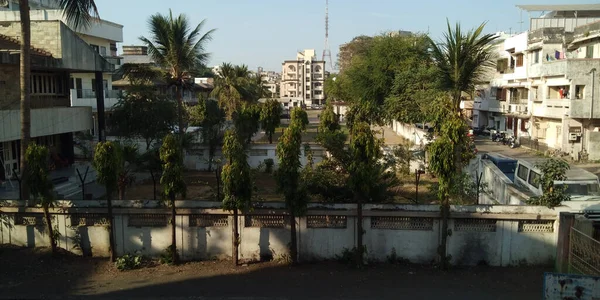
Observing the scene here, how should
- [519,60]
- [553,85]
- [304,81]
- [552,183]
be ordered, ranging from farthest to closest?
[304,81], [519,60], [553,85], [552,183]

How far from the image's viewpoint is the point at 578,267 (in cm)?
847

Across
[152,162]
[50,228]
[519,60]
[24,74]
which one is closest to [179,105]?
[152,162]

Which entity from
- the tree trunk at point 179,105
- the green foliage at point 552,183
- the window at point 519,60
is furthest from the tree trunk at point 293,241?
the window at point 519,60

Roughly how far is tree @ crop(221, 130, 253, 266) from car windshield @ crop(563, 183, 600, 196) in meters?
8.49

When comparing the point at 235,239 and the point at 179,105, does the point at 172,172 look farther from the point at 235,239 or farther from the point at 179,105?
the point at 179,105

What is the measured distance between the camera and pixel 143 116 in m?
22.9

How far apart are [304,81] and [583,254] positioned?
4850 inches

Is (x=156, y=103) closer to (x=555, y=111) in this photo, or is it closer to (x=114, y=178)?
(x=114, y=178)

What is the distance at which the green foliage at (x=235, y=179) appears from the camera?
10062 millimetres

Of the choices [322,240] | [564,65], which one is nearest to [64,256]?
[322,240]

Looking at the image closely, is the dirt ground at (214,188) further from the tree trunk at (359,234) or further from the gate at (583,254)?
the gate at (583,254)

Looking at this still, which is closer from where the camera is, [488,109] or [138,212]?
[138,212]

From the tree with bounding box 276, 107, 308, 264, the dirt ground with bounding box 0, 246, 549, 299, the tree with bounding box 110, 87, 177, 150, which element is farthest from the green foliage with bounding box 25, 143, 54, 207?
the tree with bounding box 110, 87, 177, 150

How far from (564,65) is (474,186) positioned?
19.3 metres
